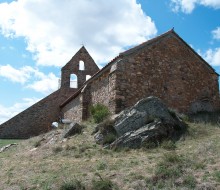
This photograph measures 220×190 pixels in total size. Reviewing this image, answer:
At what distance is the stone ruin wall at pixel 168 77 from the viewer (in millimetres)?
15500

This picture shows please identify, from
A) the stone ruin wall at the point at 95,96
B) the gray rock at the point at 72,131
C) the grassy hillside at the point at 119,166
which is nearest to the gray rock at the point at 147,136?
the grassy hillside at the point at 119,166

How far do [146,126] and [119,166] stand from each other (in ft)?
9.77

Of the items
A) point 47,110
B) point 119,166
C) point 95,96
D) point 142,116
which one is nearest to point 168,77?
point 95,96

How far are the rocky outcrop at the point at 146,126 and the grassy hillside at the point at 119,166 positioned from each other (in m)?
0.48

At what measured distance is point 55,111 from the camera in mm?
26734

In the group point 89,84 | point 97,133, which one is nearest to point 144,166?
point 97,133

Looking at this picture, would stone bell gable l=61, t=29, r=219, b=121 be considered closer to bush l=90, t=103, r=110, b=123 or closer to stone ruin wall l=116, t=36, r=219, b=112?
stone ruin wall l=116, t=36, r=219, b=112

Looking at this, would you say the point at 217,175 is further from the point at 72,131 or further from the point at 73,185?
the point at 72,131

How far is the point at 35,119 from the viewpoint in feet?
84.8

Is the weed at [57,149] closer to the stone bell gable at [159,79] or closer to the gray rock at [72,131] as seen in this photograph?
the gray rock at [72,131]

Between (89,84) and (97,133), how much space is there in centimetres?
691

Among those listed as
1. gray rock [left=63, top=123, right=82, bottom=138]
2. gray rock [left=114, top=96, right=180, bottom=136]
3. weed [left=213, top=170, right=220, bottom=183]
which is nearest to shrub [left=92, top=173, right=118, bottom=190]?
weed [left=213, top=170, right=220, bottom=183]

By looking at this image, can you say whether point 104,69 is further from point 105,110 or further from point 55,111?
point 55,111

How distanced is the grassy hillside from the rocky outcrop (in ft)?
1.56
